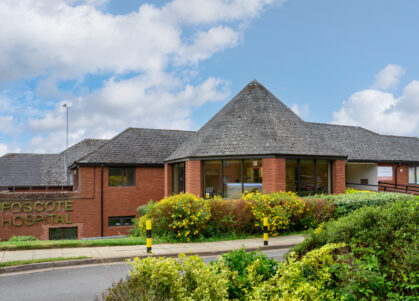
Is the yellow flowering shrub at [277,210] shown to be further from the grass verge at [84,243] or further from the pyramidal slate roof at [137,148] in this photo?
the pyramidal slate roof at [137,148]

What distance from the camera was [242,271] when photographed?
5656mm

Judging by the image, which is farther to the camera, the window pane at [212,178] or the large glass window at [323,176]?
the large glass window at [323,176]

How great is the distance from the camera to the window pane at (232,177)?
1977cm

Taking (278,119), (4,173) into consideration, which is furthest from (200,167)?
(4,173)

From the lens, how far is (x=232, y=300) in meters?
5.13

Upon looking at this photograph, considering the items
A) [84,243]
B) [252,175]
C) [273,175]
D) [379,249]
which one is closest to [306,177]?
[273,175]

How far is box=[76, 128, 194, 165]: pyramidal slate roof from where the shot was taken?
24.4 metres

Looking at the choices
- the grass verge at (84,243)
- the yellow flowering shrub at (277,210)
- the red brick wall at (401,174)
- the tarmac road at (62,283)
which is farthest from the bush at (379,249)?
the red brick wall at (401,174)

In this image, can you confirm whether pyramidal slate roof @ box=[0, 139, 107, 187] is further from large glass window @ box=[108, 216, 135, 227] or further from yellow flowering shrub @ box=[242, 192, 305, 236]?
yellow flowering shrub @ box=[242, 192, 305, 236]

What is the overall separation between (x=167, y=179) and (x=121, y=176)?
327cm

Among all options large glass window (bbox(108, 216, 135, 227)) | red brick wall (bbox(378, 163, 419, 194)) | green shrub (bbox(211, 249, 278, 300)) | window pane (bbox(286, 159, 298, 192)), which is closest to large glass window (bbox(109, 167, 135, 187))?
large glass window (bbox(108, 216, 135, 227))

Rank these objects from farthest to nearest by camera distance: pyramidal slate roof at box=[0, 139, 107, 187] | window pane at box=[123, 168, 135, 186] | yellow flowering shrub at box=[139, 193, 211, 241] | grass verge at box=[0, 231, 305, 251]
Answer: pyramidal slate roof at box=[0, 139, 107, 187] < window pane at box=[123, 168, 135, 186] < yellow flowering shrub at box=[139, 193, 211, 241] < grass verge at box=[0, 231, 305, 251]

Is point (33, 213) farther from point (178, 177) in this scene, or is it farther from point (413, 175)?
point (413, 175)

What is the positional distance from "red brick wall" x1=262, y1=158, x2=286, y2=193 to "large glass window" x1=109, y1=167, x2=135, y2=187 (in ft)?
34.4
